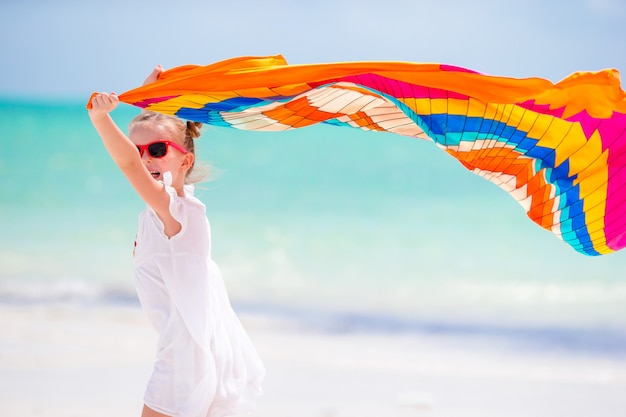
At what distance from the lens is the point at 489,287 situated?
607 centimetres

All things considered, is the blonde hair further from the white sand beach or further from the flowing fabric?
the white sand beach

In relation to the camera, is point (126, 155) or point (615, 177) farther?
point (615, 177)

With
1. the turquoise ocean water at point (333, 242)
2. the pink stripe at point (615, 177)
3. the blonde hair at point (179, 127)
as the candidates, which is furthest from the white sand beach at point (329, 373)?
the blonde hair at point (179, 127)

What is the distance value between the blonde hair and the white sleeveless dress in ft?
0.56

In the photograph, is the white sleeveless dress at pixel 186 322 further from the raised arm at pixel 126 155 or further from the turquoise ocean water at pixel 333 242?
the turquoise ocean water at pixel 333 242

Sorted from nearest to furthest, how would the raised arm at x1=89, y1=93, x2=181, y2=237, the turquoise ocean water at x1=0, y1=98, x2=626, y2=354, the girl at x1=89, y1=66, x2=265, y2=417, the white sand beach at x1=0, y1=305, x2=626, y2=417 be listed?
the raised arm at x1=89, y1=93, x2=181, y2=237, the girl at x1=89, y1=66, x2=265, y2=417, the white sand beach at x1=0, y1=305, x2=626, y2=417, the turquoise ocean water at x1=0, y1=98, x2=626, y2=354

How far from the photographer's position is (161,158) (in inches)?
85.3

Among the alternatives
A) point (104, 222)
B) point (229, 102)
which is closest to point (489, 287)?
point (104, 222)

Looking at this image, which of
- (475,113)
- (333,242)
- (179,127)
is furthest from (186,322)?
(333,242)

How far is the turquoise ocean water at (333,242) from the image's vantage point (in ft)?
18.1

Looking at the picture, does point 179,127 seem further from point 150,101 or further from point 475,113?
point 475,113

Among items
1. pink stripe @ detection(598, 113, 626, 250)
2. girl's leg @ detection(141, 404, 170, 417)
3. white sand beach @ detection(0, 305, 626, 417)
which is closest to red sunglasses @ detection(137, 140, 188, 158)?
girl's leg @ detection(141, 404, 170, 417)

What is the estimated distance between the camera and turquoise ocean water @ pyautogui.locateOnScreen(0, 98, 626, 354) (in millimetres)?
5520

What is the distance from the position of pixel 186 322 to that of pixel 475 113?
87 centimetres
